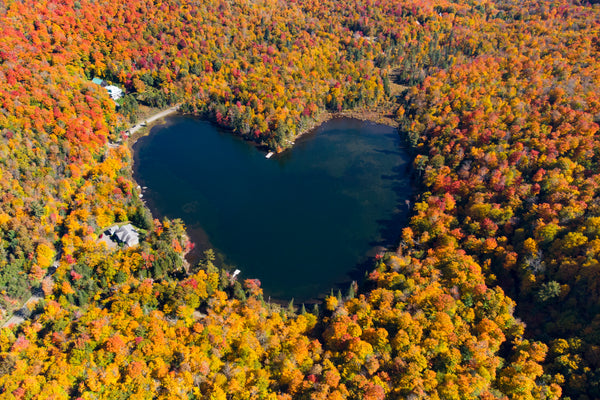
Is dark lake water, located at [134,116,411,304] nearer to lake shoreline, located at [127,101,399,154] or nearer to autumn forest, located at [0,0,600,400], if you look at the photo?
lake shoreline, located at [127,101,399,154]

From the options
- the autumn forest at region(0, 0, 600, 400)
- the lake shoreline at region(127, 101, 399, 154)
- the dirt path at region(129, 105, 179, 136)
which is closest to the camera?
the autumn forest at region(0, 0, 600, 400)

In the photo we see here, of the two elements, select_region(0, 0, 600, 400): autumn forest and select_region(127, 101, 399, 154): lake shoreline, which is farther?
select_region(127, 101, 399, 154): lake shoreline

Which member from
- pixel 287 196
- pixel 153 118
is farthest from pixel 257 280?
pixel 153 118

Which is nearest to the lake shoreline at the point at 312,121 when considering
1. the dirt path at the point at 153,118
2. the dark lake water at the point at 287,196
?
the dirt path at the point at 153,118

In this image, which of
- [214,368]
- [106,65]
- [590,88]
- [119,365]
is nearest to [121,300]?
[119,365]

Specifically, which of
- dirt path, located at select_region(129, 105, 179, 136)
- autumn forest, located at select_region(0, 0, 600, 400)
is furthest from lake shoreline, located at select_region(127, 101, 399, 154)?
autumn forest, located at select_region(0, 0, 600, 400)
